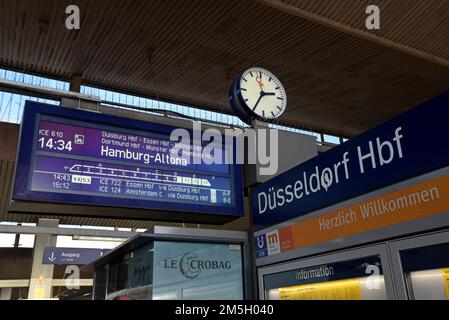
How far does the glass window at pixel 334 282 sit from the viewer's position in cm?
217

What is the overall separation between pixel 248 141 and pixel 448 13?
25.6 ft

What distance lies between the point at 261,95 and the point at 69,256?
8.45 m

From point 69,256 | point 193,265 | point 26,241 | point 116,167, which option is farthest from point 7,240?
point 193,265

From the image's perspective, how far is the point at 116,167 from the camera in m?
3.31

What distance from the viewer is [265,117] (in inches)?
153

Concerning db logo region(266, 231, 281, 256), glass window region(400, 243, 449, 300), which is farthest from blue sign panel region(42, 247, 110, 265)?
glass window region(400, 243, 449, 300)

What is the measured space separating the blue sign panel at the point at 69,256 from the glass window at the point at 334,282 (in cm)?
865

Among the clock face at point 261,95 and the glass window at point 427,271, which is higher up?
the clock face at point 261,95

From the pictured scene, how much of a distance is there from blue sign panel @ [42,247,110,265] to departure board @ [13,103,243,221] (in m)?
7.88

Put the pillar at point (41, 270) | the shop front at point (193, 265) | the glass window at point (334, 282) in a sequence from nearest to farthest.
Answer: the glass window at point (334, 282) → the shop front at point (193, 265) → the pillar at point (41, 270)

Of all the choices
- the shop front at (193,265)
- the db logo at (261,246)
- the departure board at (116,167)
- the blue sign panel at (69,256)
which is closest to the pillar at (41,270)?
the blue sign panel at (69,256)

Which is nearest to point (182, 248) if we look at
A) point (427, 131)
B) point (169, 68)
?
point (427, 131)

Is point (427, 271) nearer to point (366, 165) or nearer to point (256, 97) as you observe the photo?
point (366, 165)
